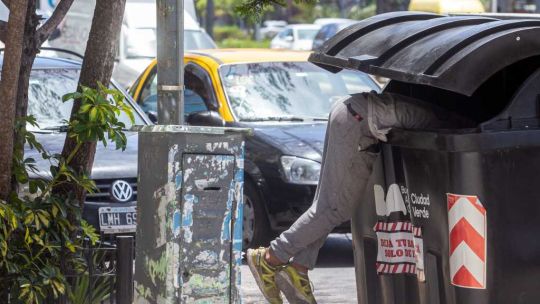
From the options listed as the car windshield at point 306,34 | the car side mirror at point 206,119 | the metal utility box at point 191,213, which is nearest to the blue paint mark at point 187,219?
the metal utility box at point 191,213

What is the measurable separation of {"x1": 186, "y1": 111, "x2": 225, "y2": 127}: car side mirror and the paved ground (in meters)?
1.22

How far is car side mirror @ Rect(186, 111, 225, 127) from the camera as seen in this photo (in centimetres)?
883

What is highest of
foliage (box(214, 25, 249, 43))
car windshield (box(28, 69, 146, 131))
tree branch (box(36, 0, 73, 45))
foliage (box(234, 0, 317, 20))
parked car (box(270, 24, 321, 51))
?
foliage (box(214, 25, 249, 43))

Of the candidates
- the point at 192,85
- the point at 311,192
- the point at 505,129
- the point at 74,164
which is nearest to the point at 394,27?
the point at 505,129

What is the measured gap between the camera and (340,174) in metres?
5.25

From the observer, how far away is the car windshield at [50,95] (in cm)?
821

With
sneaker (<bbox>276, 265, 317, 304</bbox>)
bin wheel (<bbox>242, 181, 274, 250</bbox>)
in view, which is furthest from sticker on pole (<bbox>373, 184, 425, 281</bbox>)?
bin wheel (<bbox>242, 181, 274, 250</bbox>)

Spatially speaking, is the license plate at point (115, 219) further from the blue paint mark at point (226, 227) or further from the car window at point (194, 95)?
the blue paint mark at point (226, 227)

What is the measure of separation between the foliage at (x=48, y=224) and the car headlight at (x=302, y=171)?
3.07 metres

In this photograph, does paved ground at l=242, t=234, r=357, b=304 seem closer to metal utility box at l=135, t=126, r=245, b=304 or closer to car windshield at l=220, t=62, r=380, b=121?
car windshield at l=220, t=62, r=380, b=121

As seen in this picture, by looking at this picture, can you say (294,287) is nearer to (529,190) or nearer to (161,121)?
(161,121)

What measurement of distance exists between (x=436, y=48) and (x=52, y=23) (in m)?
2.02

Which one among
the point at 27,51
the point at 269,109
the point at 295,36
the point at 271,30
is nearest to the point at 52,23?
the point at 27,51

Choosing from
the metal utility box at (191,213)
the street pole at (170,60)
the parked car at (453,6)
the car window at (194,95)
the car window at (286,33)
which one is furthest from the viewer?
the car window at (286,33)
